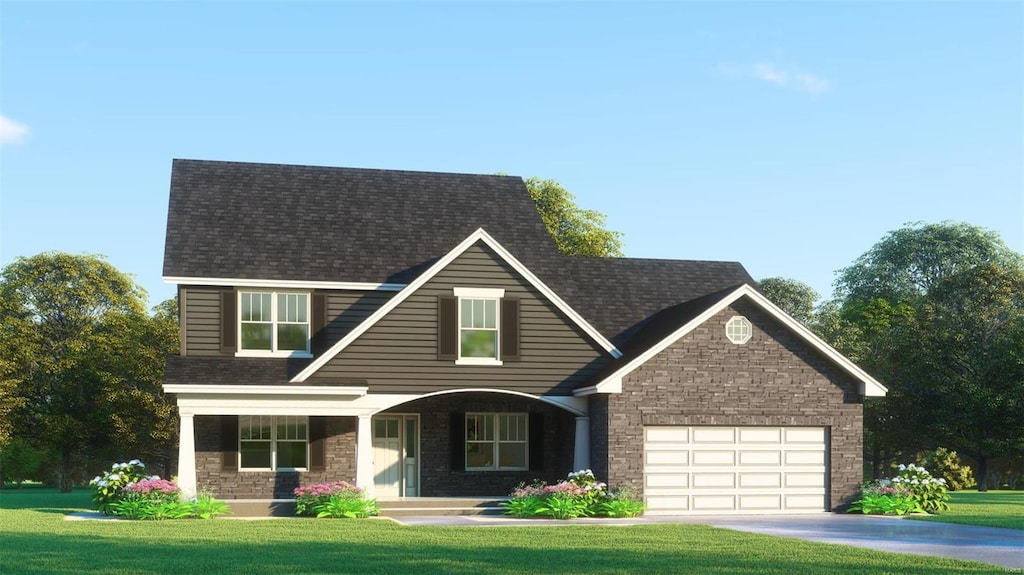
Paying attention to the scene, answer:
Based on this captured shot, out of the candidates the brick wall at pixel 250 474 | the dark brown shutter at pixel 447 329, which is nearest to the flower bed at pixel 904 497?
the dark brown shutter at pixel 447 329

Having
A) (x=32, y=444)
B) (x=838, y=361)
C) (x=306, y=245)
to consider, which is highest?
(x=306, y=245)

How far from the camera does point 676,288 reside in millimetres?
32781

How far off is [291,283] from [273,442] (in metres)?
3.68

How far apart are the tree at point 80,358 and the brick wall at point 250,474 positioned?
2075cm

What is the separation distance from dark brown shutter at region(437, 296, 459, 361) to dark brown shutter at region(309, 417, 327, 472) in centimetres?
317

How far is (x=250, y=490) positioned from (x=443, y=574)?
14360 millimetres

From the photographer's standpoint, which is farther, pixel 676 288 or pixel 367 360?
pixel 676 288

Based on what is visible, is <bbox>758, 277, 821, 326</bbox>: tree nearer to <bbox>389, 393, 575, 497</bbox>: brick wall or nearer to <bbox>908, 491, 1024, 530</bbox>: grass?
<bbox>908, 491, 1024, 530</bbox>: grass

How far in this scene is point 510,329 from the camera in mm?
28625

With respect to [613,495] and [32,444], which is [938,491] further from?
[32,444]

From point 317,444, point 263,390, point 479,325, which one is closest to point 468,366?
point 479,325

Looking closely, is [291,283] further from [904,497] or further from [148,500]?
[904,497]

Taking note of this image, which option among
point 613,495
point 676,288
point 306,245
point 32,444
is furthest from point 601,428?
point 32,444

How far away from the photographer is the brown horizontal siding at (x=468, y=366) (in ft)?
91.4
